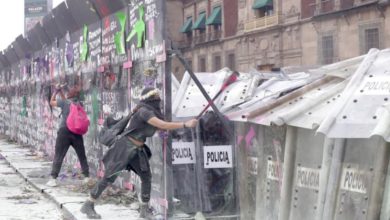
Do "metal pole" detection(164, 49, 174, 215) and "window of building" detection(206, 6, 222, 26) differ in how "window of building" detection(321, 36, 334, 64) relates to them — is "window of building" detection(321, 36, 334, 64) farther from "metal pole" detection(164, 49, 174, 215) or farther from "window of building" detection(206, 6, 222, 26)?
"metal pole" detection(164, 49, 174, 215)

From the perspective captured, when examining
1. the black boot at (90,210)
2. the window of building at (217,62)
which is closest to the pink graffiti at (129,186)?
the black boot at (90,210)

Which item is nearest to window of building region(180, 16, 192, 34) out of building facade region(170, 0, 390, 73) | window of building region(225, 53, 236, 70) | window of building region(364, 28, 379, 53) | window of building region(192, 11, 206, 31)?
building facade region(170, 0, 390, 73)

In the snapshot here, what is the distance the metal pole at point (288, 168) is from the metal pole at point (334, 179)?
1.83 feet

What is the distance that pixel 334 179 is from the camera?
4516 mm

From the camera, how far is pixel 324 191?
4.61 metres

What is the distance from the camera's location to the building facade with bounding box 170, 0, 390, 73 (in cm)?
3547

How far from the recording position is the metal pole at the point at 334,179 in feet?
14.7

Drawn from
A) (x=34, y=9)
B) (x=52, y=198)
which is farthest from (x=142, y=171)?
(x=34, y=9)

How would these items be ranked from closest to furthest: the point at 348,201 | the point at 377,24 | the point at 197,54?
1. the point at 348,201
2. the point at 377,24
3. the point at 197,54

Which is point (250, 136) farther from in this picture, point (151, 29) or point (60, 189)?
point (60, 189)

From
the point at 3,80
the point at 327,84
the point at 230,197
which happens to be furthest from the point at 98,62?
the point at 3,80

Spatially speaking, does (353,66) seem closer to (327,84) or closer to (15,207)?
(327,84)

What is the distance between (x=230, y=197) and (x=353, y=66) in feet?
8.44

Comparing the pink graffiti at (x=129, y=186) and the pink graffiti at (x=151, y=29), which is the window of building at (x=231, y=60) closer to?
the pink graffiti at (x=129, y=186)
